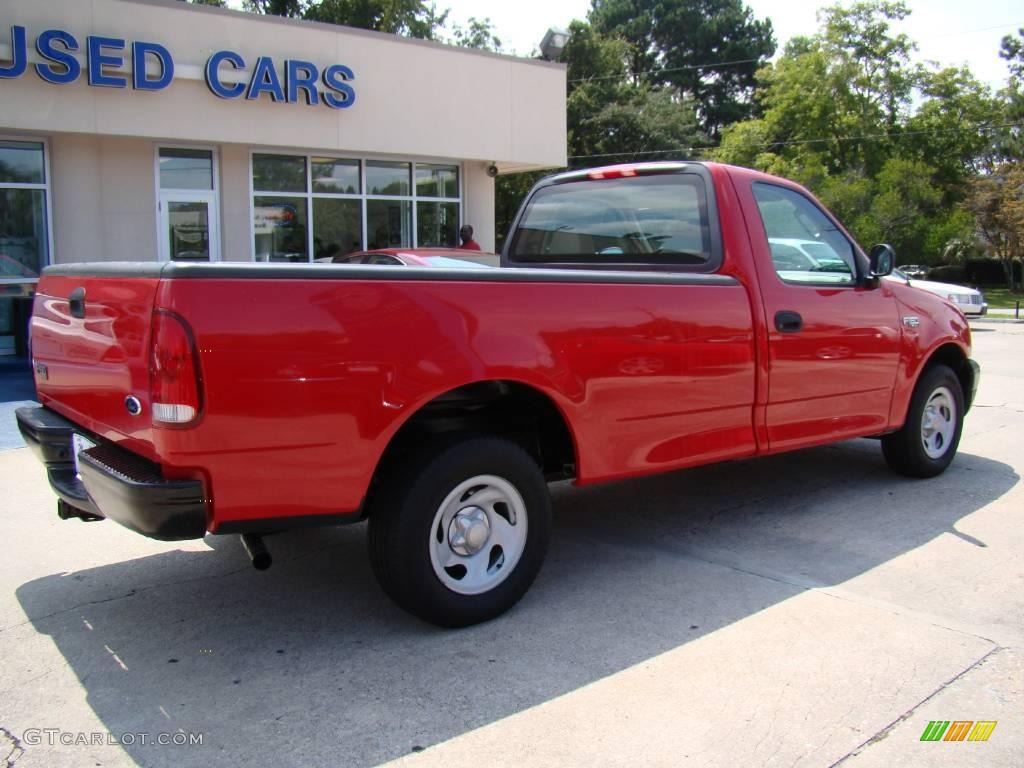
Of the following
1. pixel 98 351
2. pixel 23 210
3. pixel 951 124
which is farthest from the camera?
pixel 951 124

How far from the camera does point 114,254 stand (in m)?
13.1

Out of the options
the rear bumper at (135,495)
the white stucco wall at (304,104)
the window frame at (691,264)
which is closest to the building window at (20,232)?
the white stucco wall at (304,104)

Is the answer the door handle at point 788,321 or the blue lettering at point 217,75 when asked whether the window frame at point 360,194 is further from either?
the door handle at point 788,321

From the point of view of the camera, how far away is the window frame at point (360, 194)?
1443 centimetres

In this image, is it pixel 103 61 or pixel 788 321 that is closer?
pixel 788 321

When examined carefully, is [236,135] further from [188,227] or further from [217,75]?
[188,227]

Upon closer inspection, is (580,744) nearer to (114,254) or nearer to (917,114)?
(114,254)

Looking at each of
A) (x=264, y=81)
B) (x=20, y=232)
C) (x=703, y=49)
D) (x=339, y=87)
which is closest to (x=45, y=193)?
(x=20, y=232)

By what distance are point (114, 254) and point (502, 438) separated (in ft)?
35.7

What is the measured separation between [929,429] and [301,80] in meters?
10.7

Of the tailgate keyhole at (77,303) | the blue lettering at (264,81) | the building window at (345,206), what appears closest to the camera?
the tailgate keyhole at (77,303)

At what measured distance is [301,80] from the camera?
13.9 meters

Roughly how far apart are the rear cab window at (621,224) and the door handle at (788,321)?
1.47 feet

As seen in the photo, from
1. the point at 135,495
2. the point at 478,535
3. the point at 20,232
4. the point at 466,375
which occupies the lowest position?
the point at 478,535
